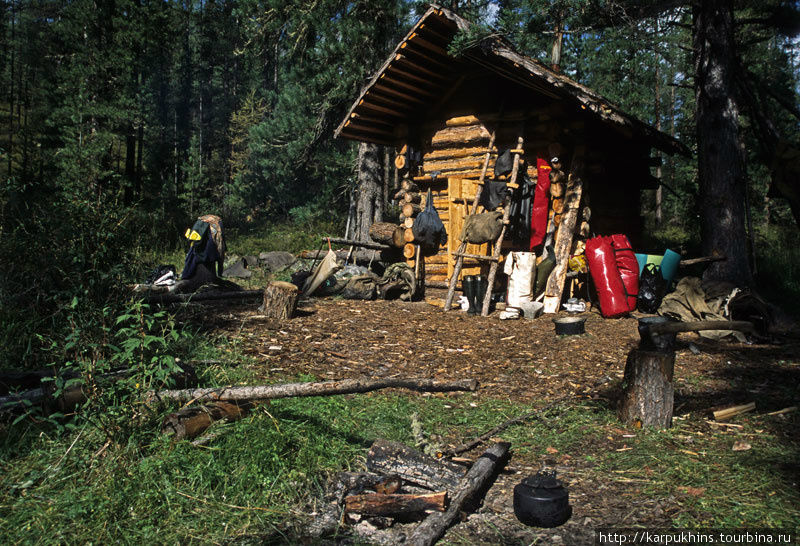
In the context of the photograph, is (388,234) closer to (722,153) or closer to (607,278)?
(607,278)

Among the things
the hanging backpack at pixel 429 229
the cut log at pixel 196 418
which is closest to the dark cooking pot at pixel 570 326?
the hanging backpack at pixel 429 229

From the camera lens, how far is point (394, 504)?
124 inches

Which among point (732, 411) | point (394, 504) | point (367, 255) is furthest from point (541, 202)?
point (394, 504)

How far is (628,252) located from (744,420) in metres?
5.19

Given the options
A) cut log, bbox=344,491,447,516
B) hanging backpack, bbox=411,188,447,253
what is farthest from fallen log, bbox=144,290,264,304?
cut log, bbox=344,491,447,516

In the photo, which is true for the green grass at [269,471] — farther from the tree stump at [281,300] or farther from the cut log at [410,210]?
the cut log at [410,210]

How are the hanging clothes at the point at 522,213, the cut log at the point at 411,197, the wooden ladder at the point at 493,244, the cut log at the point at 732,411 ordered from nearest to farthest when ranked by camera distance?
the cut log at the point at 732,411 < the wooden ladder at the point at 493,244 < the hanging clothes at the point at 522,213 < the cut log at the point at 411,197

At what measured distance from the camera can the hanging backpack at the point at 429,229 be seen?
10.9 metres

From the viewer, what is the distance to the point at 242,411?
13.5 ft

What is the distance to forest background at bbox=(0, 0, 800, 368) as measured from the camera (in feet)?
15.9

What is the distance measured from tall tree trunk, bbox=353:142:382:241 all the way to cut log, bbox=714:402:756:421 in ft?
38.7

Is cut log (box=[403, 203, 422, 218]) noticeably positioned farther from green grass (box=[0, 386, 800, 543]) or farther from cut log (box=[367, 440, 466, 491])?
cut log (box=[367, 440, 466, 491])

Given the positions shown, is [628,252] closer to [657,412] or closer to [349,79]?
[657,412]

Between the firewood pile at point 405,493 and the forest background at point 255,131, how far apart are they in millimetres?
2213
